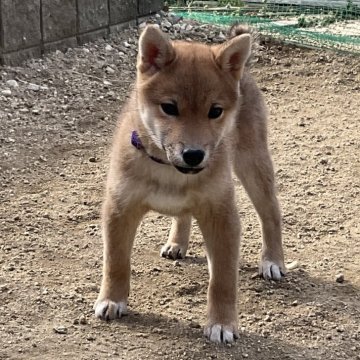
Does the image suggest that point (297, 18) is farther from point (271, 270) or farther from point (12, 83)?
point (271, 270)

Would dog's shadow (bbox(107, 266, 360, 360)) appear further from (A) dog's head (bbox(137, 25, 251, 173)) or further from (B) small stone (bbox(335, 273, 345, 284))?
(A) dog's head (bbox(137, 25, 251, 173))

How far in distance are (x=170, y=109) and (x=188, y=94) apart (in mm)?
116

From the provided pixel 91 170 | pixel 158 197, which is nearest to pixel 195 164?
pixel 158 197

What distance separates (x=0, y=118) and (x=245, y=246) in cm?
287

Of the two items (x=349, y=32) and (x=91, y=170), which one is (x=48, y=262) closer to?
(x=91, y=170)

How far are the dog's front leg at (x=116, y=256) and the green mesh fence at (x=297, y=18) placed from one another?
239 inches

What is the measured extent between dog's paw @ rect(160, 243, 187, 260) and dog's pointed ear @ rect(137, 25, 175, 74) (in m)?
1.34

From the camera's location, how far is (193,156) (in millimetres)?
3934

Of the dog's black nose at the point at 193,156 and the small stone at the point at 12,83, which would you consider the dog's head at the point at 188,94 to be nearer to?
the dog's black nose at the point at 193,156

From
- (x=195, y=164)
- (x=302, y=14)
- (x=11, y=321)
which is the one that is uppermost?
(x=195, y=164)

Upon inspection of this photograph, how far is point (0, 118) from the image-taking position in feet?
24.3

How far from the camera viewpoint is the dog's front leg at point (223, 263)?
4.31 meters

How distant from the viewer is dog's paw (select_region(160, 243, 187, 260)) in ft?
17.3

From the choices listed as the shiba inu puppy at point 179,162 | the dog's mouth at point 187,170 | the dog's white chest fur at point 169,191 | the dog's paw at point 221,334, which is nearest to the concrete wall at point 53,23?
the shiba inu puppy at point 179,162
